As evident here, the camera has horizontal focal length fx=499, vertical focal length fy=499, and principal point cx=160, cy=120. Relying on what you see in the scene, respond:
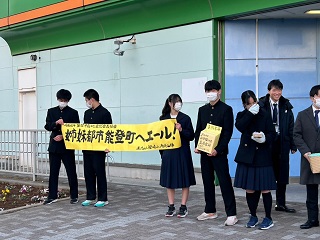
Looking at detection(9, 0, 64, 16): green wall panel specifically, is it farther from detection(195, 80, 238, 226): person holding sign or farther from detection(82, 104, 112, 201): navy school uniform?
detection(195, 80, 238, 226): person holding sign

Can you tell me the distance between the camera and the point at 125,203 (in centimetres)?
848

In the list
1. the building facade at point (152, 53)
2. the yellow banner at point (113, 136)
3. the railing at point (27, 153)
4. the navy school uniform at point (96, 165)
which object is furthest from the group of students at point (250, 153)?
the railing at point (27, 153)

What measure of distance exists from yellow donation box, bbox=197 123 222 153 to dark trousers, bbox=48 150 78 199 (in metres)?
2.85

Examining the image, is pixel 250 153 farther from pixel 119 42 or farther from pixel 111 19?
pixel 111 19

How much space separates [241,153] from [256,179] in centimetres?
38

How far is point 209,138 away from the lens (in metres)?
6.62

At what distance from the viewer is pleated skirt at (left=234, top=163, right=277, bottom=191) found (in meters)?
6.26

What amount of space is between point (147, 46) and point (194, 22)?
4.81ft

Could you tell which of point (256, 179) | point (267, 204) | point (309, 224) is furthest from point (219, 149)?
point (309, 224)

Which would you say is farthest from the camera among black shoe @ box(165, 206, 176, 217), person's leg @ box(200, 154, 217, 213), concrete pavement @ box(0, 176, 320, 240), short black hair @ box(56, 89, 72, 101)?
short black hair @ box(56, 89, 72, 101)

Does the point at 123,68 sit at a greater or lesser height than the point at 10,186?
greater

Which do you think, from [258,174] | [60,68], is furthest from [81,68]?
[258,174]

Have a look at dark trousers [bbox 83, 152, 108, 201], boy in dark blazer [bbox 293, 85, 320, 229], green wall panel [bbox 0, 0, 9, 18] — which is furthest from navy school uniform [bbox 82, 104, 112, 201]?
green wall panel [bbox 0, 0, 9, 18]

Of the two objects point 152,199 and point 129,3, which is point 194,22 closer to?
point 129,3
